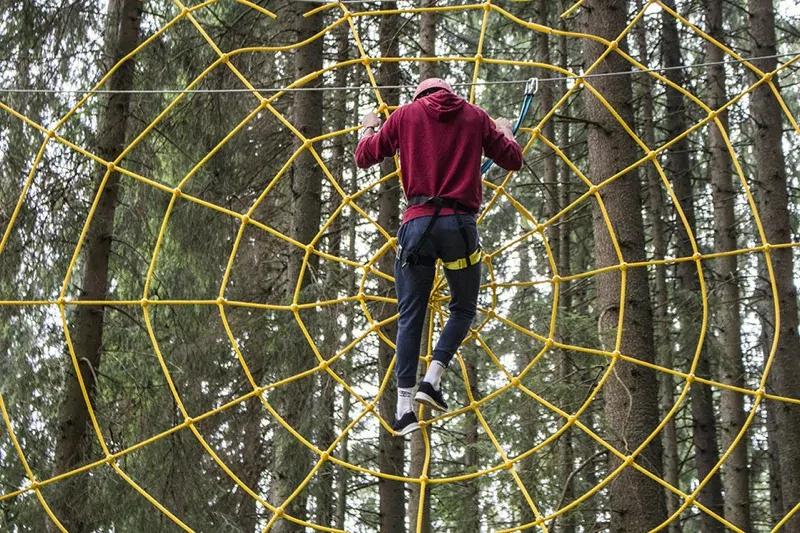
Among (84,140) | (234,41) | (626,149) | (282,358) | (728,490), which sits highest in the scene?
(234,41)

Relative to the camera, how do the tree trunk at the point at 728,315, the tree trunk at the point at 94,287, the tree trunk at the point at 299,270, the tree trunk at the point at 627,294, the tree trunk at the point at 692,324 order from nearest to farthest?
the tree trunk at the point at 627,294 < the tree trunk at the point at 94,287 < the tree trunk at the point at 299,270 < the tree trunk at the point at 728,315 < the tree trunk at the point at 692,324

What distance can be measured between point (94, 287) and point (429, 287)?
2.91 m

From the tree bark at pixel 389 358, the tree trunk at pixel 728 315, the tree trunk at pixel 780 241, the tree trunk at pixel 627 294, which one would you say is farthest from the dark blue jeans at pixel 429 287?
the tree trunk at pixel 728 315

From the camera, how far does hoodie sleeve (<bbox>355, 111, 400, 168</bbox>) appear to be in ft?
15.7

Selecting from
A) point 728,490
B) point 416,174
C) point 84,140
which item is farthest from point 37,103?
point 728,490

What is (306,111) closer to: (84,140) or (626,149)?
(84,140)

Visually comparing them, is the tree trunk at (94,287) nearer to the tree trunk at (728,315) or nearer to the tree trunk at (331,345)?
the tree trunk at (331,345)

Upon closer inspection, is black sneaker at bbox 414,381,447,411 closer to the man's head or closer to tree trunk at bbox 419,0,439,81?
the man's head

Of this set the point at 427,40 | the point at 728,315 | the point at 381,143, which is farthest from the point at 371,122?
the point at 728,315

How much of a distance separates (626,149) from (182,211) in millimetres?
3344

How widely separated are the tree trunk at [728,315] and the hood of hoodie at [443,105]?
15.7 feet

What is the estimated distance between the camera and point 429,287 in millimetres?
4812

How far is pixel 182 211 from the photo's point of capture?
26.7 ft

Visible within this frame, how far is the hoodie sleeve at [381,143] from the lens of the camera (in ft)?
15.7
